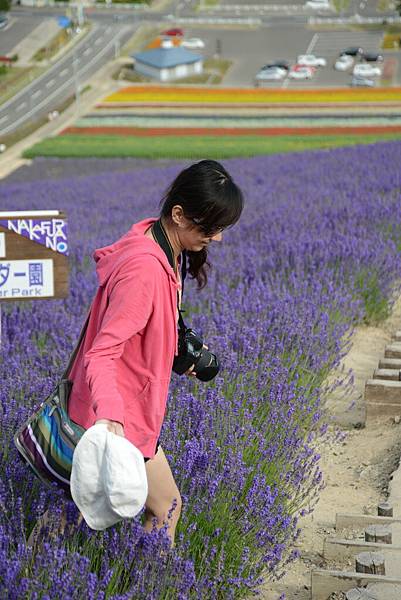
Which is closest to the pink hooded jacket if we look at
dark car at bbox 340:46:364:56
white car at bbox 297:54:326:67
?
white car at bbox 297:54:326:67

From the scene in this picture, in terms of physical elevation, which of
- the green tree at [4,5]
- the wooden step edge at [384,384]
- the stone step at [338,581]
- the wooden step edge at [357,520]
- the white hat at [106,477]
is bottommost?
the green tree at [4,5]

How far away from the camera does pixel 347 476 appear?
4.67m

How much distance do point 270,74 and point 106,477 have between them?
49.6 m

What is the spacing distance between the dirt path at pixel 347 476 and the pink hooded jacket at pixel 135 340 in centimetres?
92

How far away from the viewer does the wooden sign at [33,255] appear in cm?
488

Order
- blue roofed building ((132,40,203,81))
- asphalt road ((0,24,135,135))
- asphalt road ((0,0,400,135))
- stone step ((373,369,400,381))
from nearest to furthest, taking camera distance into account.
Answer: stone step ((373,369,400,381)) → asphalt road ((0,24,135,135)) → asphalt road ((0,0,400,135)) → blue roofed building ((132,40,203,81))

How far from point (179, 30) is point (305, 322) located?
5871 centimetres

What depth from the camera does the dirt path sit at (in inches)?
146

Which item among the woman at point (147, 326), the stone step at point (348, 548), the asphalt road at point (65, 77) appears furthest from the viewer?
the asphalt road at point (65, 77)

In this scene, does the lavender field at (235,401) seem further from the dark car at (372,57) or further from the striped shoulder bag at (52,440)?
the dark car at (372,57)

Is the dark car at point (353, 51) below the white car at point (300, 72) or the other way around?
below

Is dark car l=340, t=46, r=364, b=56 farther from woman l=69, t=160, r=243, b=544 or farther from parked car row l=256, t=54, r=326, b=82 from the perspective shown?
woman l=69, t=160, r=243, b=544

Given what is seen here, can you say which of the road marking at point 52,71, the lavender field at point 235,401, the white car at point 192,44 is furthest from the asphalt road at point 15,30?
the lavender field at point 235,401

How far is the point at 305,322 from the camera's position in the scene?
5258mm
